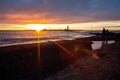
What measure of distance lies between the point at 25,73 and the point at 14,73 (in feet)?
2.98

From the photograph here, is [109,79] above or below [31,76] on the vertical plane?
above

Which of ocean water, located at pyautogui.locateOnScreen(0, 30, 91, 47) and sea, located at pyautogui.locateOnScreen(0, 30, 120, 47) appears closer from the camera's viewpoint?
sea, located at pyautogui.locateOnScreen(0, 30, 120, 47)

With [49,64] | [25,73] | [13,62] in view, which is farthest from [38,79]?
[13,62]

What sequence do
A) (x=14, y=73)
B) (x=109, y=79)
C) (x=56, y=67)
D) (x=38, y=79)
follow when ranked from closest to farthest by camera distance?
(x=109, y=79) → (x=38, y=79) → (x=14, y=73) → (x=56, y=67)

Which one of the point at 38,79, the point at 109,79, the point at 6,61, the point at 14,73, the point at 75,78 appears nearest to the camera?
the point at 109,79

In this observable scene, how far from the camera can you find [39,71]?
13.7 metres

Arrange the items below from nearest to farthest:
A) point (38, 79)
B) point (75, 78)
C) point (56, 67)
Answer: point (75, 78)
point (38, 79)
point (56, 67)

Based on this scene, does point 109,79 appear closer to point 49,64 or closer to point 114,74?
point 114,74

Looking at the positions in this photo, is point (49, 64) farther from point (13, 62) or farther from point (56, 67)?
point (13, 62)

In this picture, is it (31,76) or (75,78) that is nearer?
(75,78)

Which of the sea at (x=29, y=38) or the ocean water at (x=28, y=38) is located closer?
the sea at (x=29, y=38)

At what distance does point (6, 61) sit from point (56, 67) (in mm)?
5300

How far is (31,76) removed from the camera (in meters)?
12.6

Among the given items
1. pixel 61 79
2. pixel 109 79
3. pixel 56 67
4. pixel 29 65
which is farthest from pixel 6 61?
pixel 109 79
